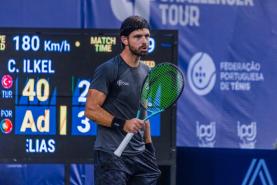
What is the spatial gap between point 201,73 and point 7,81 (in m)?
3.03

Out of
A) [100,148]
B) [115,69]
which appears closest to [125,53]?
[115,69]

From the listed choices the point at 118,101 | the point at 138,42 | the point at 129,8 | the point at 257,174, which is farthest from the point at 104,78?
the point at 129,8

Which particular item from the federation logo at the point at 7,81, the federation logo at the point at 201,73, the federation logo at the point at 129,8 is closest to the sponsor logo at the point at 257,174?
the federation logo at the point at 7,81

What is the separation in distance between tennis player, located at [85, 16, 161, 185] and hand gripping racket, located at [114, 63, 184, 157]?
0.21ft

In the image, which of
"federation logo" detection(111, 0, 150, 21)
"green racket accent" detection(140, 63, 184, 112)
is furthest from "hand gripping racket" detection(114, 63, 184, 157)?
"federation logo" detection(111, 0, 150, 21)

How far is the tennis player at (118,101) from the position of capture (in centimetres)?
566

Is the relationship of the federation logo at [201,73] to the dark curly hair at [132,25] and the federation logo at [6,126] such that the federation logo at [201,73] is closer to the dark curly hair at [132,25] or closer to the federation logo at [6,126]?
the federation logo at [6,126]

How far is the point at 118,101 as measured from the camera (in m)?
5.71

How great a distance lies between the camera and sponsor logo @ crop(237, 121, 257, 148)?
9844 mm

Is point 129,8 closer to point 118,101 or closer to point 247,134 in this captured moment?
point 247,134

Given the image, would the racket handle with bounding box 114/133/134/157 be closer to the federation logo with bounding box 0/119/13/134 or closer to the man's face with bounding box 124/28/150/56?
the man's face with bounding box 124/28/150/56

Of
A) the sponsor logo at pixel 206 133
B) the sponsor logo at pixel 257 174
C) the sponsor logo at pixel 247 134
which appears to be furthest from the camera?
the sponsor logo at pixel 247 134

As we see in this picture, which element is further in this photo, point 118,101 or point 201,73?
point 201,73

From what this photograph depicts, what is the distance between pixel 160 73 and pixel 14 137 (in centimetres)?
202
